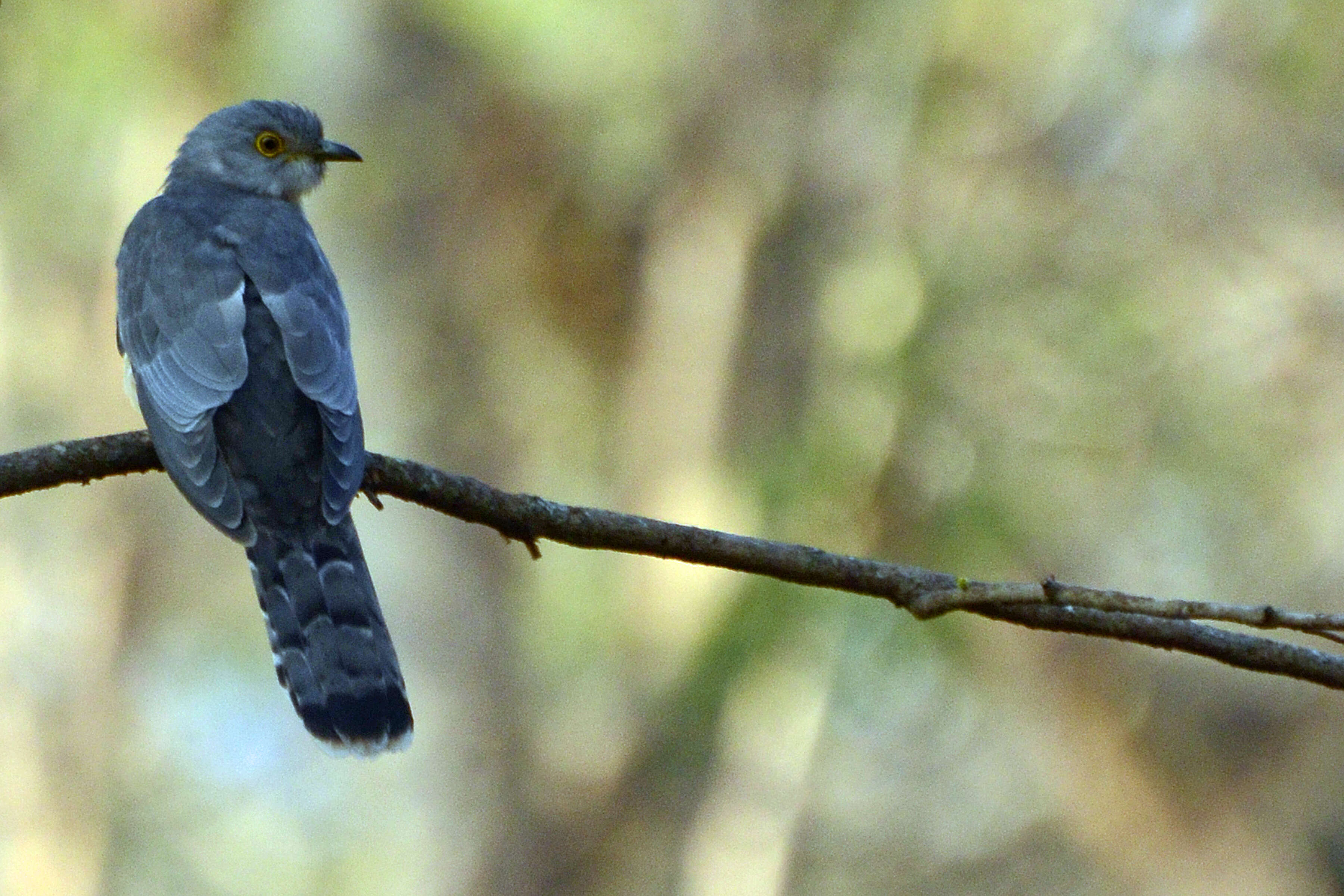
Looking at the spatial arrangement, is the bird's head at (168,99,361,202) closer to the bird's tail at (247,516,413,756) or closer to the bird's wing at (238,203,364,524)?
the bird's wing at (238,203,364,524)

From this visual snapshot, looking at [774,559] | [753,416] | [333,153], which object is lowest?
[774,559]

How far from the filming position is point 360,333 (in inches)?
479

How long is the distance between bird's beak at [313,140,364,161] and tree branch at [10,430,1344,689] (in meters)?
2.91

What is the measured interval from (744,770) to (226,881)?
19.7 feet

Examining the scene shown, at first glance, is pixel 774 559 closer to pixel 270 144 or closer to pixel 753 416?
pixel 270 144

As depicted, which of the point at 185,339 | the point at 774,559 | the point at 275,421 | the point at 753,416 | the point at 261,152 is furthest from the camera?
the point at 753,416

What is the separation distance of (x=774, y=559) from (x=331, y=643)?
1435mm

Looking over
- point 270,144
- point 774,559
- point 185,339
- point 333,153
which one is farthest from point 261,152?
point 774,559

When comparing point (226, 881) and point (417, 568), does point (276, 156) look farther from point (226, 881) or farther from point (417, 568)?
point (226, 881)

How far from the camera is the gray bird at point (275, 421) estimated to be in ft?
14.7

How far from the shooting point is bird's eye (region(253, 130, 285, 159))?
674 cm

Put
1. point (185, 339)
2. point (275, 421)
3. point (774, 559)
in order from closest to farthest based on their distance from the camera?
point (774, 559) → point (275, 421) → point (185, 339)

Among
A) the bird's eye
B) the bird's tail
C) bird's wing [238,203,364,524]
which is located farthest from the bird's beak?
the bird's tail

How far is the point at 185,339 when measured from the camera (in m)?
5.12
